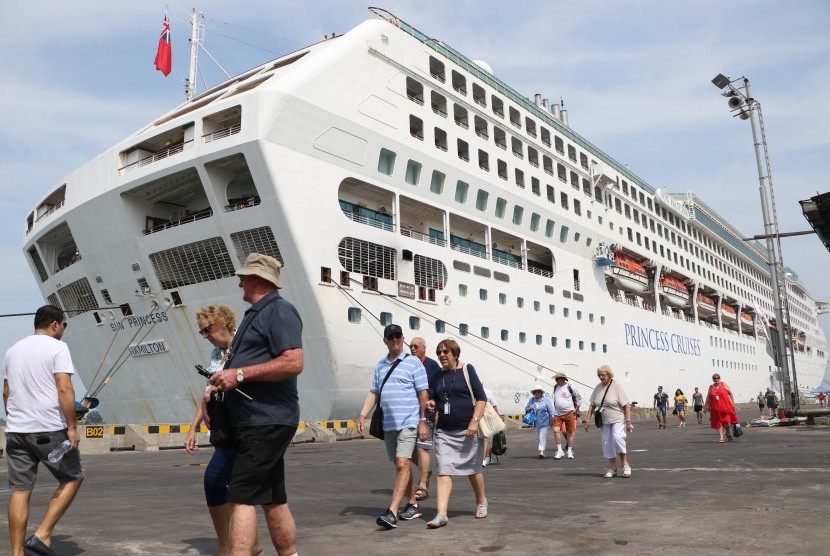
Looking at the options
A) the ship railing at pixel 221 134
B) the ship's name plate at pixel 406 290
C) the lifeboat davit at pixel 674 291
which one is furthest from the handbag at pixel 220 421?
the lifeboat davit at pixel 674 291

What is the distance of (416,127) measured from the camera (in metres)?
22.1

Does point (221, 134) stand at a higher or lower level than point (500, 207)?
lower

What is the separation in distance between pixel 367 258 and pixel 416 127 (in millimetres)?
5344

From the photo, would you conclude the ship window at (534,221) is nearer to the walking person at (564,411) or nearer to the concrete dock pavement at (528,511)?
the walking person at (564,411)

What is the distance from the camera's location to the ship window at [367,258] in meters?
18.8

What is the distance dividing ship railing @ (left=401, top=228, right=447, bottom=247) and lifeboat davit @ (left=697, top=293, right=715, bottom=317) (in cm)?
3164

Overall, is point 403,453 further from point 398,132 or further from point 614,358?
point 614,358

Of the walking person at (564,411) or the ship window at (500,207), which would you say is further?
the ship window at (500,207)

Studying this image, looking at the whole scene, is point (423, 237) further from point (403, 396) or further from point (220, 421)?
point (220, 421)

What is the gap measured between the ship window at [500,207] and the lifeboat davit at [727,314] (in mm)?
34013

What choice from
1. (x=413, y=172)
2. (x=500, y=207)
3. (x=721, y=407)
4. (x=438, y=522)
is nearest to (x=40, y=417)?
(x=438, y=522)

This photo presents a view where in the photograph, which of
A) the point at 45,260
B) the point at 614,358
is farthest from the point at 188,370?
the point at 614,358

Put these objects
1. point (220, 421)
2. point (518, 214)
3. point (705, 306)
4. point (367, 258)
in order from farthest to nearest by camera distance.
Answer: point (705, 306)
point (518, 214)
point (367, 258)
point (220, 421)

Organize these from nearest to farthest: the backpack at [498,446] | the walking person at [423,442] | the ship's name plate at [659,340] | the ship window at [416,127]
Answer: the walking person at [423,442] < the backpack at [498,446] < the ship window at [416,127] < the ship's name plate at [659,340]
